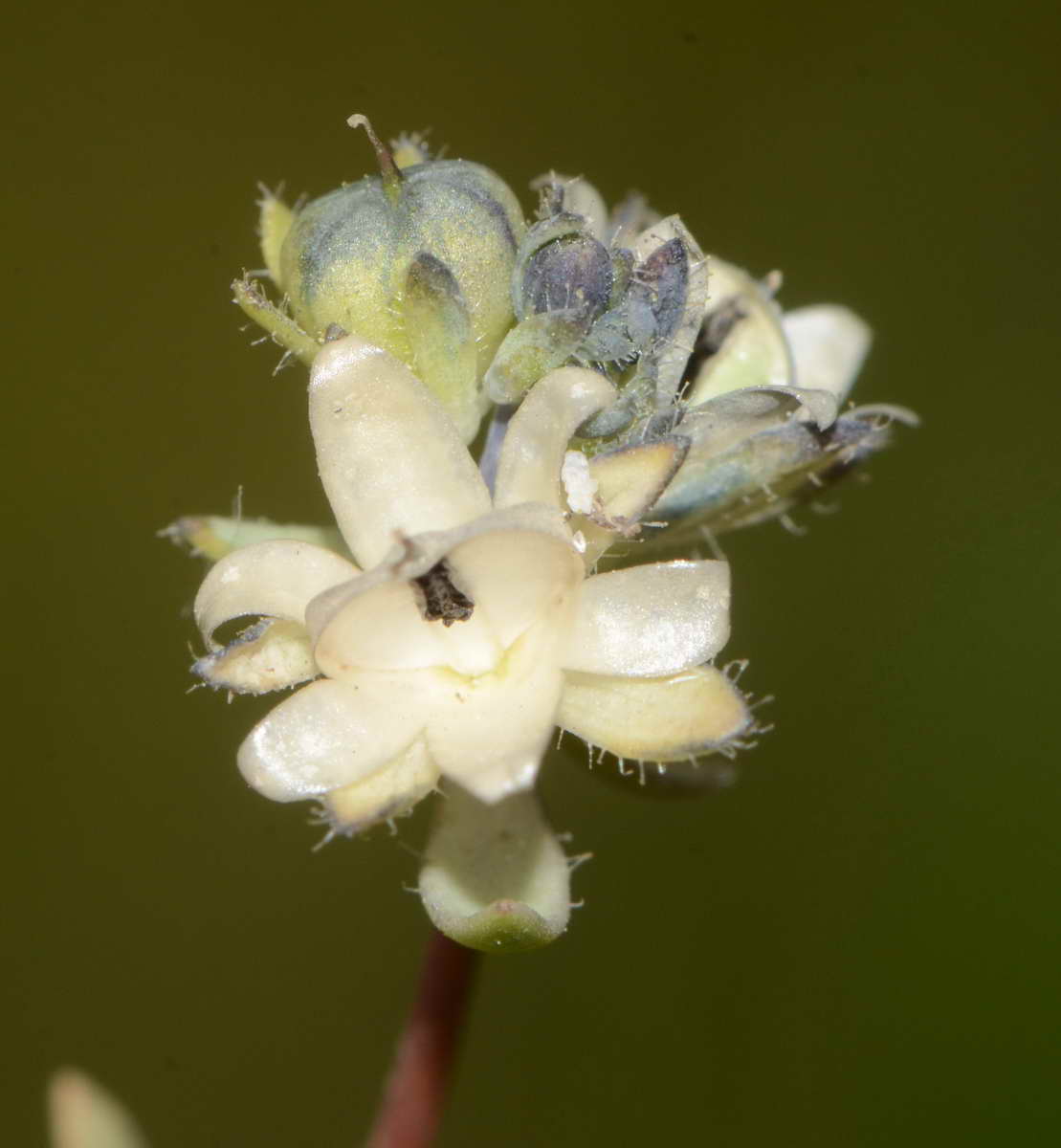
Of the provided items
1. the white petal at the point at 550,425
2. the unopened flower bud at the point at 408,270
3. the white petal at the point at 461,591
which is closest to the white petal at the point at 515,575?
the white petal at the point at 461,591

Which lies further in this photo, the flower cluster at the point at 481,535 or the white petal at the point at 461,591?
the flower cluster at the point at 481,535

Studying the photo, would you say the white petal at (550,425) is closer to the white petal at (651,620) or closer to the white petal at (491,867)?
the white petal at (651,620)

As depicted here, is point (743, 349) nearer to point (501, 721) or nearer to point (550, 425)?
point (550, 425)

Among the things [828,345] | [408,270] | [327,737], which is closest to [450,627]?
[327,737]

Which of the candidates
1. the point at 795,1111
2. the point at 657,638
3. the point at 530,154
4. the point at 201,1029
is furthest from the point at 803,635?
the point at 657,638

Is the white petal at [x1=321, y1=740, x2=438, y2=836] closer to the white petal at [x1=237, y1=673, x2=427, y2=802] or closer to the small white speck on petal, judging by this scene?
the white petal at [x1=237, y1=673, x2=427, y2=802]

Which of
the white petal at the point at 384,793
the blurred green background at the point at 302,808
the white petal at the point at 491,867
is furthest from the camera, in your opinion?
the blurred green background at the point at 302,808
